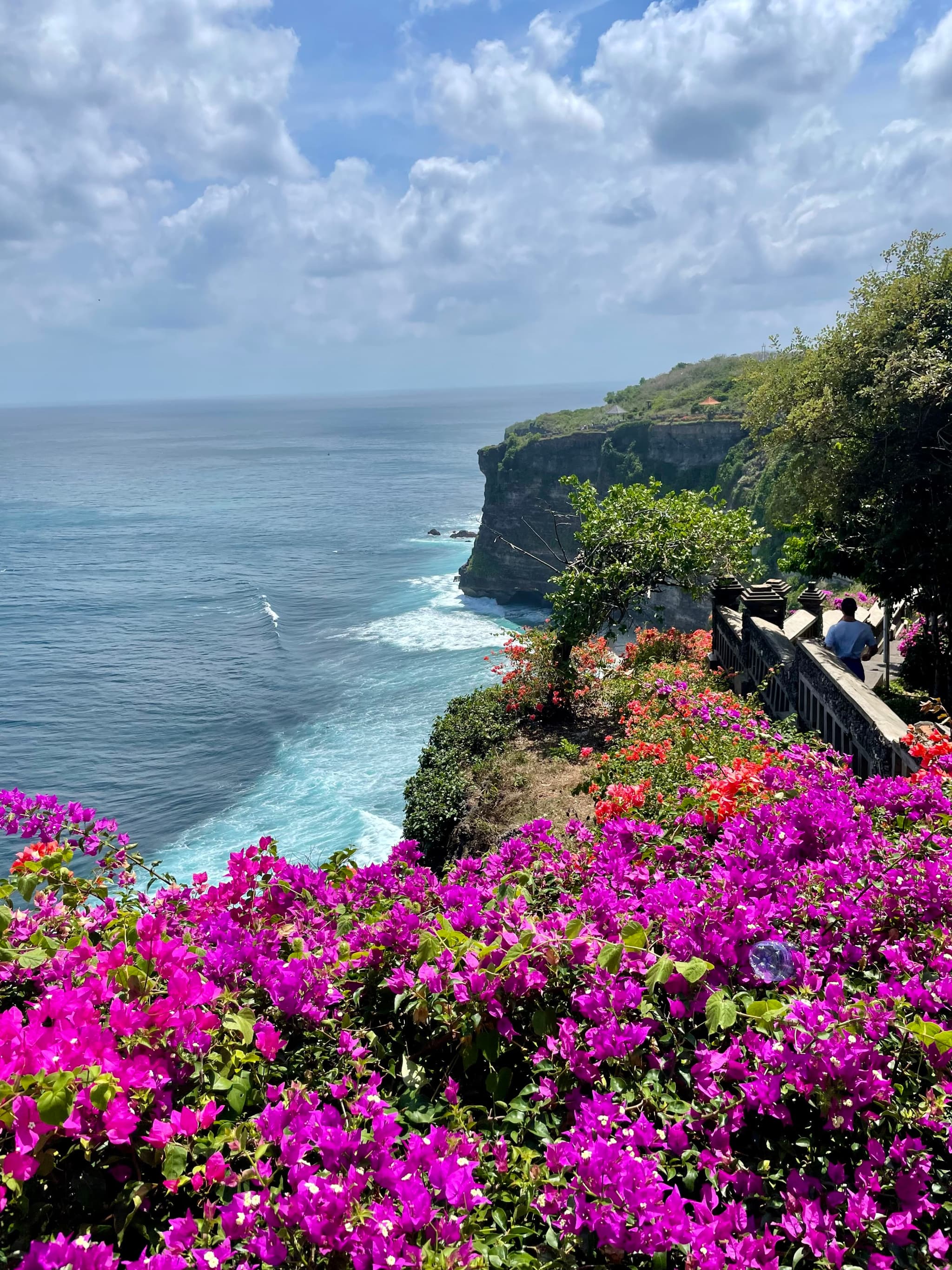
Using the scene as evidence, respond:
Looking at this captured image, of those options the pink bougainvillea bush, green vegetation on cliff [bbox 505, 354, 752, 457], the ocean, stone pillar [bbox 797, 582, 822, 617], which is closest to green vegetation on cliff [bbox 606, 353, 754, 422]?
green vegetation on cliff [bbox 505, 354, 752, 457]

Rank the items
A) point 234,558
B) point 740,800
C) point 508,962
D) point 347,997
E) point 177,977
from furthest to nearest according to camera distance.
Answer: point 234,558 < point 740,800 < point 347,997 < point 508,962 < point 177,977

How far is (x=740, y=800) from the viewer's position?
4.04 m

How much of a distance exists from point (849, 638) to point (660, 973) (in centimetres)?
713

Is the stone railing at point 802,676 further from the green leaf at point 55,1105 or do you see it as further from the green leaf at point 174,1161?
the green leaf at point 55,1105

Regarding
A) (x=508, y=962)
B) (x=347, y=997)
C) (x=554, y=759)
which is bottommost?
(x=554, y=759)

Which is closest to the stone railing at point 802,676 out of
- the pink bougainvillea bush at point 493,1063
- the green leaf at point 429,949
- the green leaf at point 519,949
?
the pink bougainvillea bush at point 493,1063

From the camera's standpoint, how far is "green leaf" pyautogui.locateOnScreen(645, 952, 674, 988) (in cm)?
244

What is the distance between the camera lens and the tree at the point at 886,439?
31.7 feet

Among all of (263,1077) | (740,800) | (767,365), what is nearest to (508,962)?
(263,1077)

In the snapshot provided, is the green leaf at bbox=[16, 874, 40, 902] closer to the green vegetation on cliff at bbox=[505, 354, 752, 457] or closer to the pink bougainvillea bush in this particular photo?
the pink bougainvillea bush

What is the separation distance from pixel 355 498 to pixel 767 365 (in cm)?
9331

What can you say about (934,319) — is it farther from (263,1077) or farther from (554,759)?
(263,1077)

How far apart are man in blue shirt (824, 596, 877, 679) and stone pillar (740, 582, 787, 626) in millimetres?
1617

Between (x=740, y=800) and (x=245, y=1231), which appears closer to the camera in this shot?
(x=245, y=1231)
